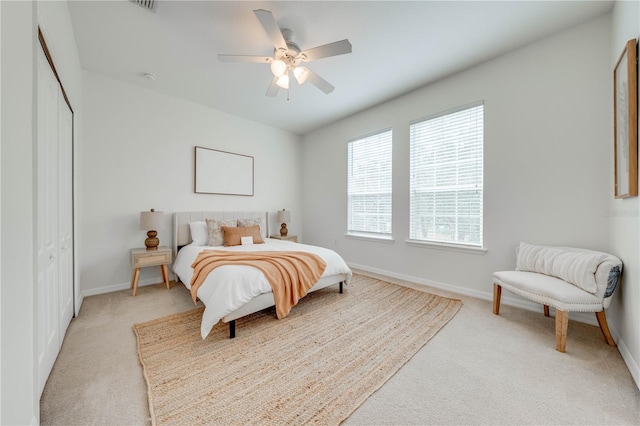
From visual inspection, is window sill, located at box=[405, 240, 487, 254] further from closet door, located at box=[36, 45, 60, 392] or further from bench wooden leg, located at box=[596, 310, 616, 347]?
closet door, located at box=[36, 45, 60, 392]

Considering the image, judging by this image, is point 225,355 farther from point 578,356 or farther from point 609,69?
point 609,69

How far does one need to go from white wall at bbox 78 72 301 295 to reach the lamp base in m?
0.28

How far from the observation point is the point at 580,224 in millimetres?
2346

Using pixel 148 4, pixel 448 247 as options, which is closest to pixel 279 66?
pixel 148 4

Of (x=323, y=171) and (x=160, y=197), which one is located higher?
(x=323, y=171)

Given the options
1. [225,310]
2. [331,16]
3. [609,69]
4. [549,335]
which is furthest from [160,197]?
[609,69]

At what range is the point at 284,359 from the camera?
179 centimetres

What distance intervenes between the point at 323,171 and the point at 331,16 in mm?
3086

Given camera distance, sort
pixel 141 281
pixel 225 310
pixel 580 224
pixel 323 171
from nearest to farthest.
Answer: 1. pixel 225 310
2. pixel 580 224
3. pixel 141 281
4. pixel 323 171

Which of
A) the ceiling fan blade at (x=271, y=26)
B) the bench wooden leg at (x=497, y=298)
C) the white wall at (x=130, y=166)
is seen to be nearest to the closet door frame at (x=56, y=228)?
the white wall at (x=130, y=166)

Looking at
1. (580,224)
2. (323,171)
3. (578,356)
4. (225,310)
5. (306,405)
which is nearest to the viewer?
(306,405)

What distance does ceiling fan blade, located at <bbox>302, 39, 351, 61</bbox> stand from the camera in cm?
205

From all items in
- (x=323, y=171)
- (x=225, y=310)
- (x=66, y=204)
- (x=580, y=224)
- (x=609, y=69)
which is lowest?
(x=225, y=310)

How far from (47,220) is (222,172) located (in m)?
2.80
